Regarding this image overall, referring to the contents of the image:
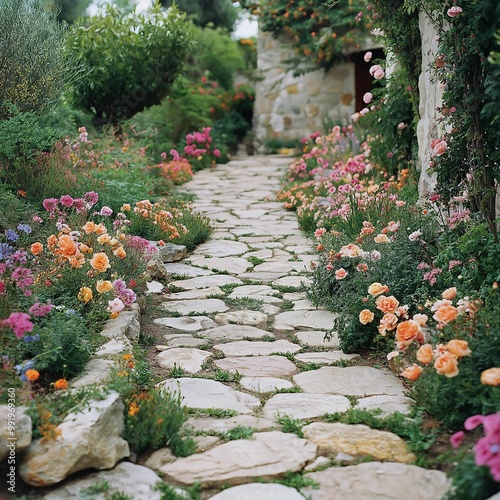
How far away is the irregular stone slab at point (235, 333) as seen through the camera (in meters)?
4.53

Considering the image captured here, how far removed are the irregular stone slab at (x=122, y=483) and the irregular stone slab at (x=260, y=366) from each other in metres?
1.16

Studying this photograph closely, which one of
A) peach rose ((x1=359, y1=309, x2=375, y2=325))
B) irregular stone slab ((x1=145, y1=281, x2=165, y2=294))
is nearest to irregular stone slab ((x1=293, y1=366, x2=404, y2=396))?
peach rose ((x1=359, y1=309, x2=375, y2=325))

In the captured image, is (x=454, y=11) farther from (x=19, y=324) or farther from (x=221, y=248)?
(x=221, y=248)

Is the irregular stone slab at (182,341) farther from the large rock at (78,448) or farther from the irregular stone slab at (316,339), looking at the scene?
A: the large rock at (78,448)

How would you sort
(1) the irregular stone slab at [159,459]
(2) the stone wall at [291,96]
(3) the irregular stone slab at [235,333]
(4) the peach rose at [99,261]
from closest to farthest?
1. (1) the irregular stone slab at [159,459]
2. (4) the peach rose at [99,261]
3. (3) the irregular stone slab at [235,333]
4. (2) the stone wall at [291,96]

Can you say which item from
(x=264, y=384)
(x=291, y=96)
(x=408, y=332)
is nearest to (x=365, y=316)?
(x=408, y=332)

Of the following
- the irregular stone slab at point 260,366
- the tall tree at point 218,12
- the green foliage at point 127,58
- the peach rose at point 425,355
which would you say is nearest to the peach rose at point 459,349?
the peach rose at point 425,355

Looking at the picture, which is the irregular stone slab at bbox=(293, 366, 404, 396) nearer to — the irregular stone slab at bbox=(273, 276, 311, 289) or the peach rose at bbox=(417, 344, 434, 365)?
the peach rose at bbox=(417, 344, 434, 365)

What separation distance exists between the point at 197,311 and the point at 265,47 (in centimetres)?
1045

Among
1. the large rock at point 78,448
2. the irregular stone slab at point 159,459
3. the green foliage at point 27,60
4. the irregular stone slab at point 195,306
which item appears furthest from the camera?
the green foliage at point 27,60

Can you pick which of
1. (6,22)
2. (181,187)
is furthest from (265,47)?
(6,22)

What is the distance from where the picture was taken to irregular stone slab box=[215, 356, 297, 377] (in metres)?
3.90

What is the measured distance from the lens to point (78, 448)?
270 centimetres

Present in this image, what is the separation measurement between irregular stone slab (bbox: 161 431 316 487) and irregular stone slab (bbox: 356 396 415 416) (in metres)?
0.50
